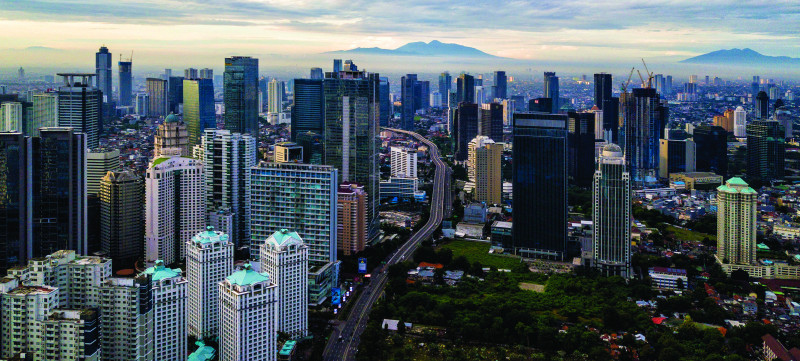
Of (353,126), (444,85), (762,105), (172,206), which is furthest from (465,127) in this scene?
(444,85)

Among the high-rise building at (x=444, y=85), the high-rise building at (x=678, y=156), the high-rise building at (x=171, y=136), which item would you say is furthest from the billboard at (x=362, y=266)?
the high-rise building at (x=444, y=85)

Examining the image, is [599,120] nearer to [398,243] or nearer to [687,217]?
[687,217]

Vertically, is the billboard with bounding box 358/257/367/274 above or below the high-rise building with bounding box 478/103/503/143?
below

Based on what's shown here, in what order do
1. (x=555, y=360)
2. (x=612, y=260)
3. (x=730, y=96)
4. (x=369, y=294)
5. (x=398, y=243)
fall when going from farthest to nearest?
(x=730, y=96) → (x=398, y=243) → (x=612, y=260) → (x=369, y=294) → (x=555, y=360)

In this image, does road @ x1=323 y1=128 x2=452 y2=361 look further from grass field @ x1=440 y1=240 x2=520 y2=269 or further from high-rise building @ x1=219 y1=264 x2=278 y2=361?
high-rise building @ x1=219 y1=264 x2=278 y2=361

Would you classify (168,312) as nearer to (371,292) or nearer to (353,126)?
(371,292)

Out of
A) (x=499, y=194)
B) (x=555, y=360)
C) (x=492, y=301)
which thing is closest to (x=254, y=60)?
(x=499, y=194)

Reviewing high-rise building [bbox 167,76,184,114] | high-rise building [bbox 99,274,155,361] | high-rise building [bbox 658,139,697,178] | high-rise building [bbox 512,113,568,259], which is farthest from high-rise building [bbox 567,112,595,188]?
high-rise building [bbox 167,76,184,114]
